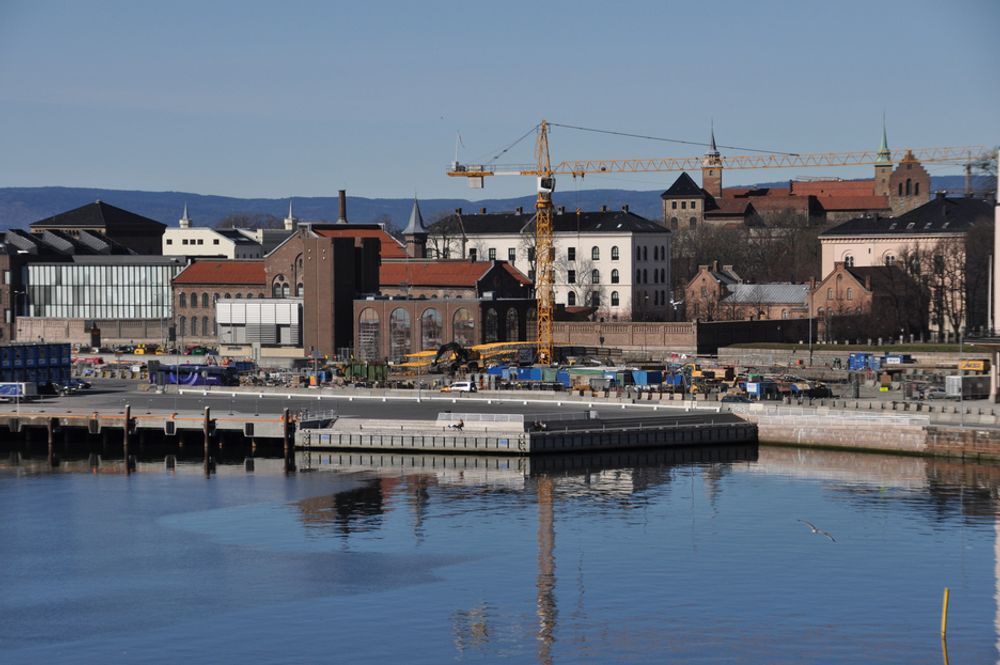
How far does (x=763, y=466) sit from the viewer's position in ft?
275

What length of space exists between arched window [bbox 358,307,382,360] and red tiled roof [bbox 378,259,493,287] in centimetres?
863

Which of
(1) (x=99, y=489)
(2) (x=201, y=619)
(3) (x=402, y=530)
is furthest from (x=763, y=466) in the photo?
(2) (x=201, y=619)

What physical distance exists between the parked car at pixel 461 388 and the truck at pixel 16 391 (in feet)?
83.1

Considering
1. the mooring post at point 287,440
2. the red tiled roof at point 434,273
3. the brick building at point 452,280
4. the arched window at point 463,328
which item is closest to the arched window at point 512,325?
the brick building at point 452,280

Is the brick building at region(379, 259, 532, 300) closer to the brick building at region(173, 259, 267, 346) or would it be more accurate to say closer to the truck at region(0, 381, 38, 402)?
the brick building at region(173, 259, 267, 346)

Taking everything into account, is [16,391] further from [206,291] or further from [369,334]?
[206,291]

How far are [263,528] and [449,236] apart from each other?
11496 cm

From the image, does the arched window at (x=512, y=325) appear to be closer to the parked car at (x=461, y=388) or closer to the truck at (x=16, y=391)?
the parked car at (x=461, y=388)

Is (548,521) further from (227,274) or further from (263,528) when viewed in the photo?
(227,274)

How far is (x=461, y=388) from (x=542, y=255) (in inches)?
1427

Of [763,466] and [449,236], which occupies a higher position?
[449,236]

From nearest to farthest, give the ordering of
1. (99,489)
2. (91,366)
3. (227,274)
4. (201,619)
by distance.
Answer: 1. (201,619)
2. (99,489)
3. (91,366)
4. (227,274)

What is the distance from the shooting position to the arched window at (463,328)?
132375mm

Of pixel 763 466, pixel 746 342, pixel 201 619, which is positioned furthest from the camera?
pixel 746 342
